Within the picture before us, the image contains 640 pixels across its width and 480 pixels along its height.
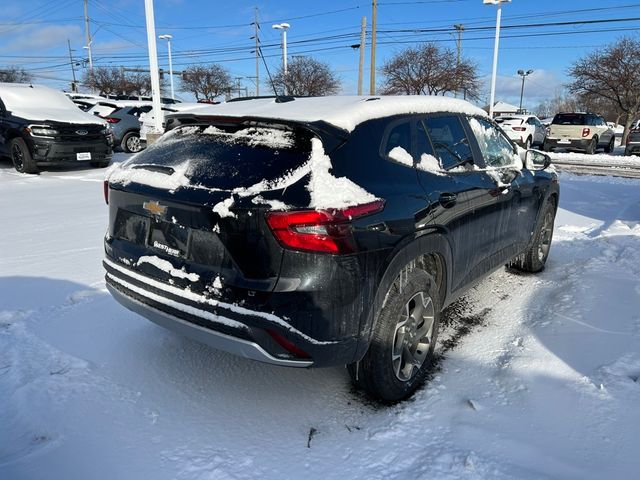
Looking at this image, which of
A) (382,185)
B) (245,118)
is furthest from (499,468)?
(245,118)

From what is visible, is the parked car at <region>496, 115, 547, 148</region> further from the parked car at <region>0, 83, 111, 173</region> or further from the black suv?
the black suv

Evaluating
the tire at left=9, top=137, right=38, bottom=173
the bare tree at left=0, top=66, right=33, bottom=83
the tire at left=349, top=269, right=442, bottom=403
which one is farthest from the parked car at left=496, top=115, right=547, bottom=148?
the bare tree at left=0, top=66, right=33, bottom=83

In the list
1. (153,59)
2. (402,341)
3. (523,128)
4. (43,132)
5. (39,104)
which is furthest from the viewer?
(523,128)

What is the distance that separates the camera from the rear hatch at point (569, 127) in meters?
19.6

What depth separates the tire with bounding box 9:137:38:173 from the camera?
34.2ft

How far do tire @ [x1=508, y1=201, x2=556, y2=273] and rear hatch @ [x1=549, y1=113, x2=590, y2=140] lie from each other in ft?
55.1

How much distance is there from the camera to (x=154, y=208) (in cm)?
258

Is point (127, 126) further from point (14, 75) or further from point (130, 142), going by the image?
point (14, 75)

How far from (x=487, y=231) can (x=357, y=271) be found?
5.57ft

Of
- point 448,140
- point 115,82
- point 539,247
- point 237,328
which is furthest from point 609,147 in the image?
point 115,82

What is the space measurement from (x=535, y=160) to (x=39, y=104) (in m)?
11.4

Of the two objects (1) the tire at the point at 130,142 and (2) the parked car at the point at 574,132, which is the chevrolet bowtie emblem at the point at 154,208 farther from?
(2) the parked car at the point at 574,132

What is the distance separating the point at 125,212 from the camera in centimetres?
284

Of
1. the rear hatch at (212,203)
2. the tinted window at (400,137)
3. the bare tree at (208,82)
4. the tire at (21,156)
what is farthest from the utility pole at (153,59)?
the bare tree at (208,82)
